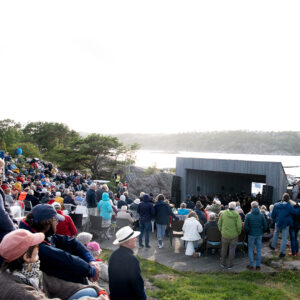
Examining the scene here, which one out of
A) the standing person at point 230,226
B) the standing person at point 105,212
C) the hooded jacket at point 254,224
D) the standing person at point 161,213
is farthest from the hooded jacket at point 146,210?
the hooded jacket at point 254,224

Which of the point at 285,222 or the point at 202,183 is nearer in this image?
the point at 285,222

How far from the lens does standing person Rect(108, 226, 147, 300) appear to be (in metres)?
2.75

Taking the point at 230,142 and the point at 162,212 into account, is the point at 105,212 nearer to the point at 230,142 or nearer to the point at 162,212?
the point at 162,212

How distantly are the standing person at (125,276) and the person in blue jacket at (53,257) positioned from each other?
0.71ft

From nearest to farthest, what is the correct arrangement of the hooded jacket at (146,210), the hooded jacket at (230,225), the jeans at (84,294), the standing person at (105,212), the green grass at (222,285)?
the jeans at (84,294)
the green grass at (222,285)
the hooded jacket at (230,225)
the hooded jacket at (146,210)
the standing person at (105,212)

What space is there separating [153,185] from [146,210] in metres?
17.7

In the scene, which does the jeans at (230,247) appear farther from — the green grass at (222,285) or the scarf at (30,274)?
the scarf at (30,274)

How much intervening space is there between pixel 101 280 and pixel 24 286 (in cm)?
307

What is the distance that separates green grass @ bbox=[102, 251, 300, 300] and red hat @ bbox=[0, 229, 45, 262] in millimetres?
3318

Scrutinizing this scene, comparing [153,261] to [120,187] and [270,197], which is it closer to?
[270,197]

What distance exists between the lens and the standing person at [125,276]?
2746mm

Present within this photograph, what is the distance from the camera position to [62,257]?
2471mm

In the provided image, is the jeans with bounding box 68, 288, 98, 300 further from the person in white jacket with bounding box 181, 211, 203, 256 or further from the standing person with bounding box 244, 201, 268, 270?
the person in white jacket with bounding box 181, 211, 203, 256

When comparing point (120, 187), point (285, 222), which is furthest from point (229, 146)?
point (285, 222)
